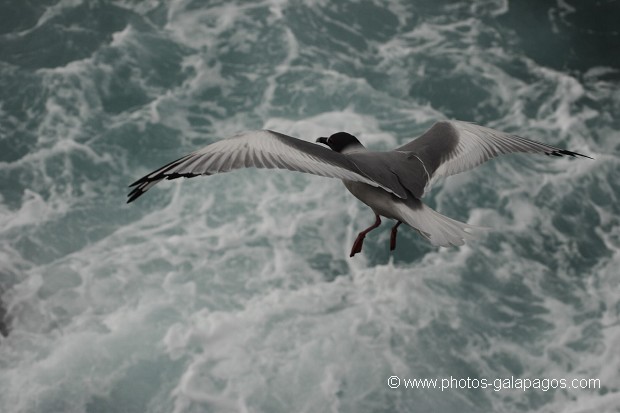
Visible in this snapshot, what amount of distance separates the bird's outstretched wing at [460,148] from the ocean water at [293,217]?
4.24 meters

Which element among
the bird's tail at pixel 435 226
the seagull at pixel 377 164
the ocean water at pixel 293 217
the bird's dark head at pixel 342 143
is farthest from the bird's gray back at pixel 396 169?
the ocean water at pixel 293 217

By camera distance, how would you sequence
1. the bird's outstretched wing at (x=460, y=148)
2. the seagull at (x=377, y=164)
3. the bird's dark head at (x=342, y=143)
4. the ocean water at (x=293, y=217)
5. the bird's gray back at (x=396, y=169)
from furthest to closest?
the ocean water at (x=293, y=217) → the bird's dark head at (x=342, y=143) → the bird's outstretched wing at (x=460, y=148) → the bird's gray back at (x=396, y=169) → the seagull at (x=377, y=164)

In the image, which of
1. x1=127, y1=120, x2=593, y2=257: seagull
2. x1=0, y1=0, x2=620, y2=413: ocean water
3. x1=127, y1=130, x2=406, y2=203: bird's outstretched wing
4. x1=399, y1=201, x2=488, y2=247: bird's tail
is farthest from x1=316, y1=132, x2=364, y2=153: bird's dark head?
x1=0, y1=0, x2=620, y2=413: ocean water

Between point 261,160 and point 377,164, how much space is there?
1.04 m

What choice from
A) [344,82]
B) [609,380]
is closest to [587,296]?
[609,380]

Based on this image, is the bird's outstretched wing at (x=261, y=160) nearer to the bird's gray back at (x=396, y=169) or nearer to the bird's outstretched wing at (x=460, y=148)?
the bird's gray back at (x=396, y=169)

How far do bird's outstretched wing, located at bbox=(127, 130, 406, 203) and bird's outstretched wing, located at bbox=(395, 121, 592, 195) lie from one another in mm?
963

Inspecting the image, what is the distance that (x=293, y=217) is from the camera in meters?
14.8

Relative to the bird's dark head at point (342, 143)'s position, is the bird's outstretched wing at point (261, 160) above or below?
above

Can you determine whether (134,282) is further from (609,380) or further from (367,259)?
(609,380)

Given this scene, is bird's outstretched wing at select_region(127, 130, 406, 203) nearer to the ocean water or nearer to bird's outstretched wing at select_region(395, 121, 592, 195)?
bird's outstretched wing at select_region(395, 121, 592, 195)

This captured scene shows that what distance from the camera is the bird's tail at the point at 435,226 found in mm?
7238

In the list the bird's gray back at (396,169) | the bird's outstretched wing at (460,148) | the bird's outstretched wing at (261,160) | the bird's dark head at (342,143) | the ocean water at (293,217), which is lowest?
the ocean water at (293,217)

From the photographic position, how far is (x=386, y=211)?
7.79 m
